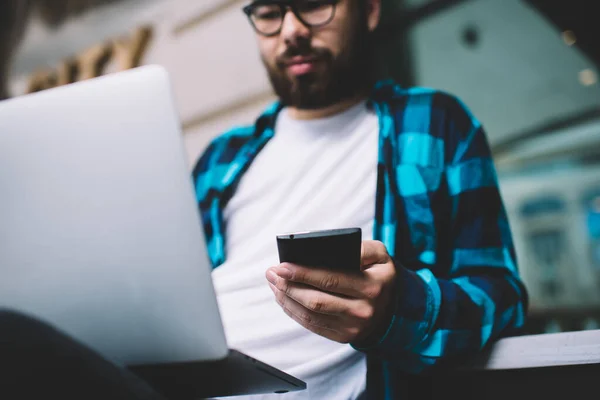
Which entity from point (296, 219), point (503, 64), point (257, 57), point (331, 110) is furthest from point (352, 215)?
point (503, 64)

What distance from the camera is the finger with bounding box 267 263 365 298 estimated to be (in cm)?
53

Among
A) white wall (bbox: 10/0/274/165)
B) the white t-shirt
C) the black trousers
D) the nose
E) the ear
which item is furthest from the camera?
white wall (bbox: 10/0/274/165)

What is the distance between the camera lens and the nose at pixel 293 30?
1.09m

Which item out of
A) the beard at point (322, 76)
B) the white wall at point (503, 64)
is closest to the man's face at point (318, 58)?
the beard at point (322, 76)

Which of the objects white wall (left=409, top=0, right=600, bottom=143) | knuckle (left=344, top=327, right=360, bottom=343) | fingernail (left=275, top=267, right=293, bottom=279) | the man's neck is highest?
white wall (left=409, top=0, right=600, bottom=143)

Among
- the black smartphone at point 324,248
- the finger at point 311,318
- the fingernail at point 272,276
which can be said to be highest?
the black smartphone at point 324,248

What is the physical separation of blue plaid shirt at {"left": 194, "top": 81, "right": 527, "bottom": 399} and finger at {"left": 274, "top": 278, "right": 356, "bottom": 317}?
111 mm

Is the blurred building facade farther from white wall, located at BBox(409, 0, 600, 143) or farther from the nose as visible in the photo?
the nose

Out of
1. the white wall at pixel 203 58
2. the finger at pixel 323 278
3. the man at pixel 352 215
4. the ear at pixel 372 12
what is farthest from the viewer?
the white wall at pixel 203 58

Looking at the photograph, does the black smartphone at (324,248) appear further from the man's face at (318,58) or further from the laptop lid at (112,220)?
the man's face at (318,58)

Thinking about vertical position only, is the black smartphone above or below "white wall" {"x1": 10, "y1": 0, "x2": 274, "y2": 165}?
below

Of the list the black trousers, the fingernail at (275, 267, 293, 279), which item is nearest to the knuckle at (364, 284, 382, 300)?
the fingernail at (275, 267, 293, 279)

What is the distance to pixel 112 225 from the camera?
480mm

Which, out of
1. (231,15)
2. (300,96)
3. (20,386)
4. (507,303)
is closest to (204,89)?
(231,15)
